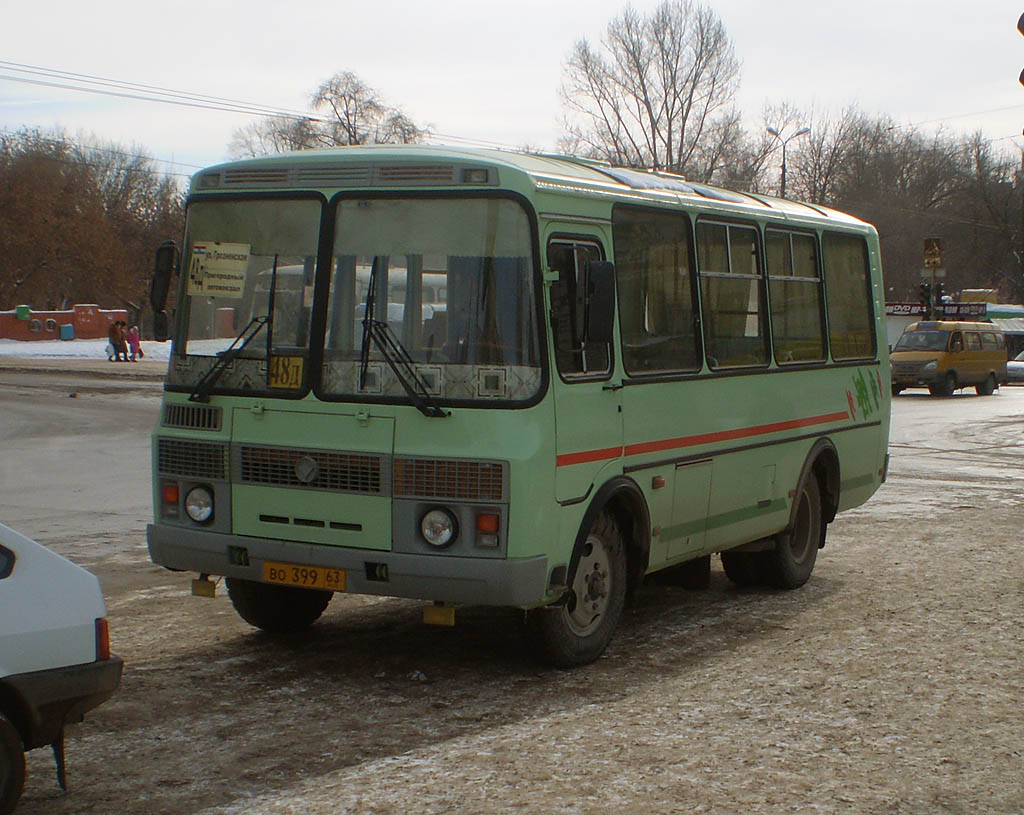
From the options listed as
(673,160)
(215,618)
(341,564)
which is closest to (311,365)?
(341,564)

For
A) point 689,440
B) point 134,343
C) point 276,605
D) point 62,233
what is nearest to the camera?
point 276,605

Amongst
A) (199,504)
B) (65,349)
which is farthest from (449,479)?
(65,349)

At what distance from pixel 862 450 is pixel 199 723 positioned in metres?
6.38

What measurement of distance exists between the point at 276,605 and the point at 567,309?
8.08 feet

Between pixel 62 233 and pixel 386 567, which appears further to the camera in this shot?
pixel 62 233

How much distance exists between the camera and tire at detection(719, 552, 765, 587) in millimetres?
9742

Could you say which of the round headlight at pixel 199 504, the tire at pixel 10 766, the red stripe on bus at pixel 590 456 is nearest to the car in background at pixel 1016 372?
the red stripe on bus at pixel 590 456

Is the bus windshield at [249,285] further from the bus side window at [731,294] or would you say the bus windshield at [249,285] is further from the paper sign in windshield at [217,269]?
the bus side window at [731,294]

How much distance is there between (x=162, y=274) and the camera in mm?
7434

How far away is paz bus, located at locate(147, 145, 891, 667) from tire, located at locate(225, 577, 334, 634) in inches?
0.6

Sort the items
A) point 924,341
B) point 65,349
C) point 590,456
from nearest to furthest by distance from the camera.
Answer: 1. point 590,456
2. point 924,341
3. point 65,349

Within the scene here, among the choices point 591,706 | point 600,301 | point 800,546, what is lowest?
point 591,706

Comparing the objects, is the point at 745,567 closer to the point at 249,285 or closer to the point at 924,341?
the point at 249,285

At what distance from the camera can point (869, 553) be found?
1136 cm
